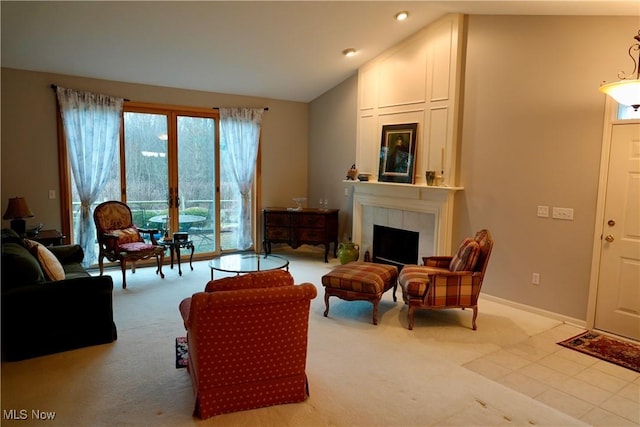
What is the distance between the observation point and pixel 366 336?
3.70 metres

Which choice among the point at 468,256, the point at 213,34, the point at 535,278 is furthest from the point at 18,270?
the point at 535,278

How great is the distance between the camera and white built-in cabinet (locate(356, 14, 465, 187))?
4785 millimetres

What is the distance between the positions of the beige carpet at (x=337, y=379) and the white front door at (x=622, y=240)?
0.57 meters

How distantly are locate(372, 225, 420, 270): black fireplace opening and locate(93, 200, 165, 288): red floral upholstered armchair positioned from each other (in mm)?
2910

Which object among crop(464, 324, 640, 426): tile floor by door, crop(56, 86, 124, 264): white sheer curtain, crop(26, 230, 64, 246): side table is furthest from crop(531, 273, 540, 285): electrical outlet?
crop(56, 86, 124, 264): white sheer curtain

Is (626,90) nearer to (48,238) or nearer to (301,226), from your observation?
(301,226)

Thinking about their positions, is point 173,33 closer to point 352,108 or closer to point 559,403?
point 352,108

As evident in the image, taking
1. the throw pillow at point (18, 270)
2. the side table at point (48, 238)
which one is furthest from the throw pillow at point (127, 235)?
the throw pillow at point (18, 270)

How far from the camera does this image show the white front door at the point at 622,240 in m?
3.63

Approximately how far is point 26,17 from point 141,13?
1033 mm

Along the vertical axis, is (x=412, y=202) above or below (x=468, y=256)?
above

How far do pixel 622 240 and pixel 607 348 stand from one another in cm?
95

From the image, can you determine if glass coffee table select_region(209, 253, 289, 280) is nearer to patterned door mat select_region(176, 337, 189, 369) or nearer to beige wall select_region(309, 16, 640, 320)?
patterned door mat select_region(176, 337, 189, 369)

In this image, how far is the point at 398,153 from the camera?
548 cm
